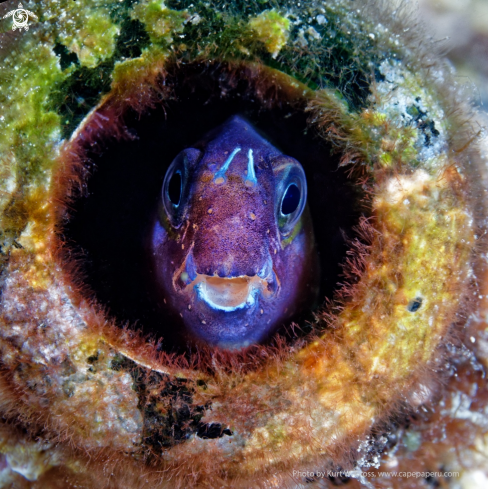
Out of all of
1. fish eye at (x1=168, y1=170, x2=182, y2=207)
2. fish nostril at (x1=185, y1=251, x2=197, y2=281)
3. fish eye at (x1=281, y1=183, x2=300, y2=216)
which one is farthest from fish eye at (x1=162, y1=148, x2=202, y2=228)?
fish eye at (x1=281, y1=183, x2=300, y2=216)

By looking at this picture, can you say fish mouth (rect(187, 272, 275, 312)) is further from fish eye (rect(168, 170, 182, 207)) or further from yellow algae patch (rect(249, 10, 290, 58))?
yellow algae patch (rect(249, 10, 290, 58))

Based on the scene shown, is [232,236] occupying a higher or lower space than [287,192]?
lower

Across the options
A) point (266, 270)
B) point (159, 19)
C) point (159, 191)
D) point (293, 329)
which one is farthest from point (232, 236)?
point (159, 19)

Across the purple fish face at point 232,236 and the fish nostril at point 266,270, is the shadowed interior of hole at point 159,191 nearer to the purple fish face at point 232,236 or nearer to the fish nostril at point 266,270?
the purple fish face at point 232,236

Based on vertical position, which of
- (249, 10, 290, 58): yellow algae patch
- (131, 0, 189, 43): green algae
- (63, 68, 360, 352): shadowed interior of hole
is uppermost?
(249, 10, 290, 58): yellow algae patch

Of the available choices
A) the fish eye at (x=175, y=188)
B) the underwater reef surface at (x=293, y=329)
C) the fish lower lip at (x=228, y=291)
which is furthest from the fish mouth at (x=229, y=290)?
the fish eye at (x=175, y=188)

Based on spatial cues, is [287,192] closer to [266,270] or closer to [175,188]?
[266,270]
